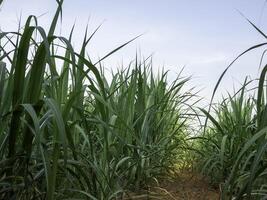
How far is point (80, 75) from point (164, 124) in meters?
1.53

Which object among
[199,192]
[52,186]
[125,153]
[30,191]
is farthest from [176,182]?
[52,186]

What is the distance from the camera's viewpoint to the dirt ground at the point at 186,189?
228cm

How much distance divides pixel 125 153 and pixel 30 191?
792mm

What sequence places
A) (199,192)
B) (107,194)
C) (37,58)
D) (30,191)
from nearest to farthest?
(37,58), (30,191), (107,194), (199,192)

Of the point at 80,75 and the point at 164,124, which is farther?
the point at 164,124

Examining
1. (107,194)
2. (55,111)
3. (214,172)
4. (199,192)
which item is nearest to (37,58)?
(55,111)

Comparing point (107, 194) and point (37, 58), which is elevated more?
point (37, 58)

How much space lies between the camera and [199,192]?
252 centimetres

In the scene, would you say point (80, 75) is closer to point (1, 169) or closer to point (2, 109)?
point (2, 109)

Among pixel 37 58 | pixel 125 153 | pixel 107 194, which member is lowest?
pixel 107 194

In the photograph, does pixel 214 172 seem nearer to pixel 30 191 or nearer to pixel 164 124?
pixel 164 124

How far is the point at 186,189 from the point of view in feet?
8.33

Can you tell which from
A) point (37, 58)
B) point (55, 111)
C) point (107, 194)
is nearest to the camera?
point (55, 111)

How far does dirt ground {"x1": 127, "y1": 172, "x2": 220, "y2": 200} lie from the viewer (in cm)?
228
